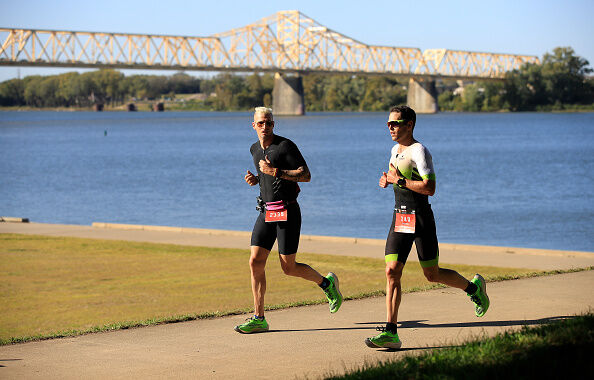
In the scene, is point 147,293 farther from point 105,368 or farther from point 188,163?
point 188,163

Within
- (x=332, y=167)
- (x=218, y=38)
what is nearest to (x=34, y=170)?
(x=332, y=167)

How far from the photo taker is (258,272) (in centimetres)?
739

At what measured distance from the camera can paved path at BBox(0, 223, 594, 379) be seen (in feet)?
20.4

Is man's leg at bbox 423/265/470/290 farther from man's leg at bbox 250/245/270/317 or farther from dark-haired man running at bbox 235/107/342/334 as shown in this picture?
man's leg at bbox 250/245/270/317

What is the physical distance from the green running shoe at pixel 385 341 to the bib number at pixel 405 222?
70cm

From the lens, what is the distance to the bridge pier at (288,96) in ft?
452

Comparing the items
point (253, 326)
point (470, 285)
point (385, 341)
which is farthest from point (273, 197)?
point (470, 285)

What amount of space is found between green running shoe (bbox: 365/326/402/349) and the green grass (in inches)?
21.6

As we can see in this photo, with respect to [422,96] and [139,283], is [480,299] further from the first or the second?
[422,96]

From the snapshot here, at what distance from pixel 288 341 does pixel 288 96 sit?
438 feet

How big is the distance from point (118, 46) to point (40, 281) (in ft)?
432

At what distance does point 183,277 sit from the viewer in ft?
41.3

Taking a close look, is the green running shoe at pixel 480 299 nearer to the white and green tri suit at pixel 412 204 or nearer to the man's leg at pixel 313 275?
the white and green tri suit at pixel 412 204

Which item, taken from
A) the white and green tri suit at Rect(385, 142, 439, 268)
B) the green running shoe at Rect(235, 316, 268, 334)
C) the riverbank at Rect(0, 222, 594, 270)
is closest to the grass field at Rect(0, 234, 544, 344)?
the riverbank at Rect(0, 222, 594, 270)
